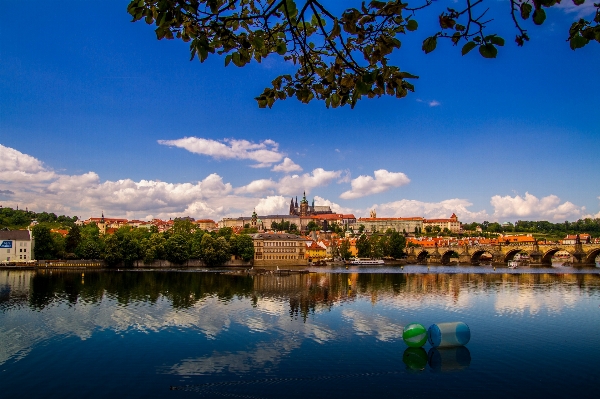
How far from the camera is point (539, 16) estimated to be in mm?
3170

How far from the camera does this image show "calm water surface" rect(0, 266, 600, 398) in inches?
550

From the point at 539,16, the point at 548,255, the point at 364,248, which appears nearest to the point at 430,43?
the point at 539,16

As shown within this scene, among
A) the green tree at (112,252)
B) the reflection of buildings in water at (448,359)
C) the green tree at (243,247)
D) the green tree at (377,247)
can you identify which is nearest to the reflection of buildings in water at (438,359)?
the reflection of buildings in water at (448,359)

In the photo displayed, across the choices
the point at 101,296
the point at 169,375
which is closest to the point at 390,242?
the point at 101,296

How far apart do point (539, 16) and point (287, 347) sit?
16861 millimetres

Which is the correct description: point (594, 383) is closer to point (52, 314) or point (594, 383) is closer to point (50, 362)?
point (50, 362)

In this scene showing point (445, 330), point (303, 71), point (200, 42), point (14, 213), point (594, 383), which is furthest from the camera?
point (14, 213)

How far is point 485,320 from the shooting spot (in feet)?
80.2

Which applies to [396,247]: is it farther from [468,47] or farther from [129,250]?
[468,47]

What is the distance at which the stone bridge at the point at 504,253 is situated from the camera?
69.5 metres

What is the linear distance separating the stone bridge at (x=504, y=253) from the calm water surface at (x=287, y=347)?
42127 mm

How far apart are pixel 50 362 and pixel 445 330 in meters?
14.5

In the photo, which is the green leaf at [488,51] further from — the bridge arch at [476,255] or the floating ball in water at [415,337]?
the bridge arch at [476,255]

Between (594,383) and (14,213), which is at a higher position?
(14,213)
